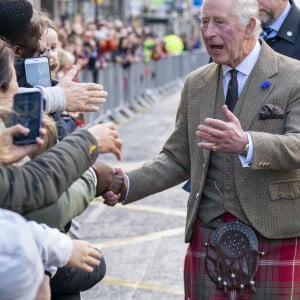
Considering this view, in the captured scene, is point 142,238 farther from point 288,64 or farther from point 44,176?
point 44,176

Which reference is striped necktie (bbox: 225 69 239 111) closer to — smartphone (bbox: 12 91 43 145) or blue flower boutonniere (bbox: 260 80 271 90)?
blue flower boutonniere (bbox: 260 80 271 90)

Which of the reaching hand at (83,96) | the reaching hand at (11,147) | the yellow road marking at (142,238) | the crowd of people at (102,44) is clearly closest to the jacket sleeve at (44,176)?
the reaching hand at (11,147)

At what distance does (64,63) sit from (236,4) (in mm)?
4170

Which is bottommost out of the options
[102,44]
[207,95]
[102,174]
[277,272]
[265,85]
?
[102,44]

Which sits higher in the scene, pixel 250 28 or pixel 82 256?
pixel 250 28

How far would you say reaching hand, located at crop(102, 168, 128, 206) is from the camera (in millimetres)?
4160

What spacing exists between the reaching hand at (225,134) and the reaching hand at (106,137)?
445 mm

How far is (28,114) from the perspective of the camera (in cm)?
288

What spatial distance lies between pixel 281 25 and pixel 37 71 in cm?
177

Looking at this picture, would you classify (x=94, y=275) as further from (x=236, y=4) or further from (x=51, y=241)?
(x=236, y=4)

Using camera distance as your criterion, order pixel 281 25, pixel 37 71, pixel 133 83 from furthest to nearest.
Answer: pixel 133 83, pixel 281 25, pixel 37 71

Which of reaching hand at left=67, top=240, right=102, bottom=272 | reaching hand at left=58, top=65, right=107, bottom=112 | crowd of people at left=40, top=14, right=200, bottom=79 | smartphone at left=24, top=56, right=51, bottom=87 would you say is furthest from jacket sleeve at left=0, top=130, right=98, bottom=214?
crowd of people at left=40, top=14, right=200, bottom=79

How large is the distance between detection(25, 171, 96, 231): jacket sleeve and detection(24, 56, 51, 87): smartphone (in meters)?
0.77

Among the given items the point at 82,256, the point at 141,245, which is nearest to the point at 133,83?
the point at 141,245
